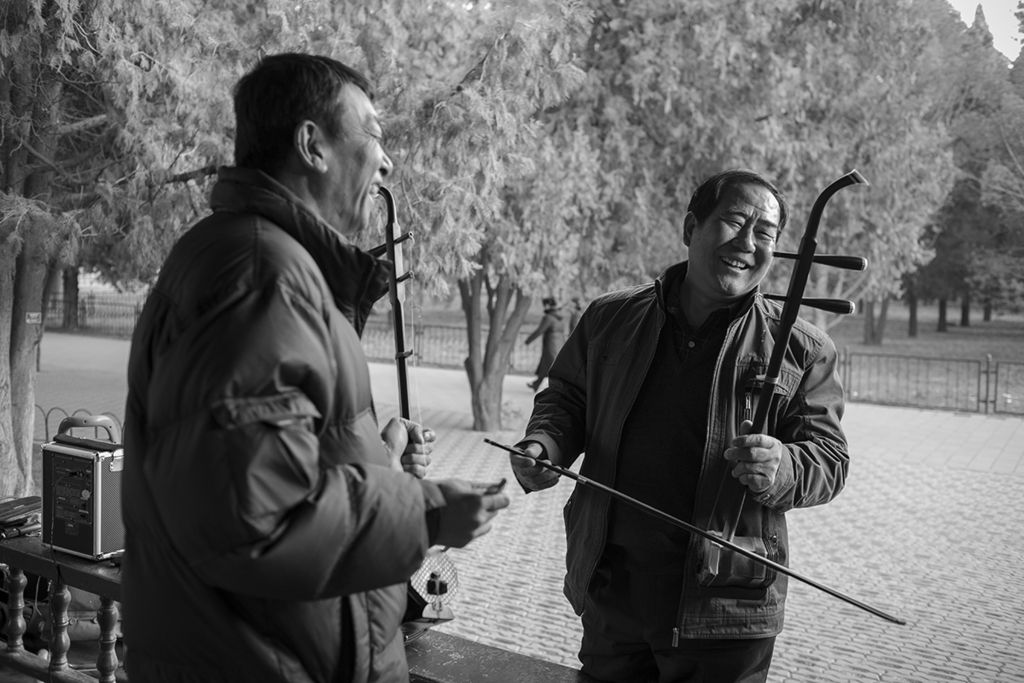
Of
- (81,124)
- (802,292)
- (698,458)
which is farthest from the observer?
(81,124)

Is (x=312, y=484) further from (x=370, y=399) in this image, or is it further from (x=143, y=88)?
(x=143, y=88)

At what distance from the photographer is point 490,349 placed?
548 inches

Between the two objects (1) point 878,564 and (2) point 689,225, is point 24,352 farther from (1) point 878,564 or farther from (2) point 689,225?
(2) point 689,225

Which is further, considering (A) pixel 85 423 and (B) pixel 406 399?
(A) pixel 85 423

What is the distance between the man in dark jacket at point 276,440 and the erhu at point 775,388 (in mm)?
726

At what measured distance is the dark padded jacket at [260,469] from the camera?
143 centimetres

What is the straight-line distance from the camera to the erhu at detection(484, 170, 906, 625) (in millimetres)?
2178

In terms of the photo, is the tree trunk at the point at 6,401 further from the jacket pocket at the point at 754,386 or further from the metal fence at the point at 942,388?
the metal fence at the point at 942,388


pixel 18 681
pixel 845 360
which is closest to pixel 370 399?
pixel 18 681

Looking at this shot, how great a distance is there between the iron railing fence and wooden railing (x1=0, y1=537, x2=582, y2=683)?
893 centimetres

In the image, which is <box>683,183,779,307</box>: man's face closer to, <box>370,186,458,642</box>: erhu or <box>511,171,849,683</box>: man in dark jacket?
<box>511,171,849,683</box>: man in dark jacket

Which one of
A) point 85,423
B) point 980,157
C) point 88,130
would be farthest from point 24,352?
point 980,157

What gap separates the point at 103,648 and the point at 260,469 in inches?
87.0

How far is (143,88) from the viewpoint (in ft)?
23.6
